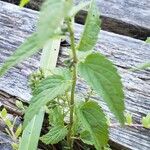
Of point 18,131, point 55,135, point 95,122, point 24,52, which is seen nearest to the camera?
point 24,52

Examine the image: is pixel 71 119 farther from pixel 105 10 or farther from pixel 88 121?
pixel 105 10

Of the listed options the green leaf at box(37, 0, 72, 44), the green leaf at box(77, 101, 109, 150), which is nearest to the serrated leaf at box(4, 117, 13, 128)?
the green leaf at box(77, 101, 109, 150)

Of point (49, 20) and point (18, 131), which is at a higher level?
point (49, 20)

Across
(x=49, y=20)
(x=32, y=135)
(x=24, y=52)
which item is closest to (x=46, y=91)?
(x=24, y=52)

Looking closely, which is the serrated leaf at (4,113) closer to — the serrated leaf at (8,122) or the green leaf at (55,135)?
the serrated leaf at (8,122)

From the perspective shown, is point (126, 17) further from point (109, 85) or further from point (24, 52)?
point (24, 52)

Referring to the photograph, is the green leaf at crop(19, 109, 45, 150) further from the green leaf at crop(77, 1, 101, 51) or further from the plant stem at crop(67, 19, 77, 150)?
the green leaf at crop(77, 1, 101, 51)

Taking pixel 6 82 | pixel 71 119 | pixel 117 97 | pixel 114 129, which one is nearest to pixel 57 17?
pixel 117 97
